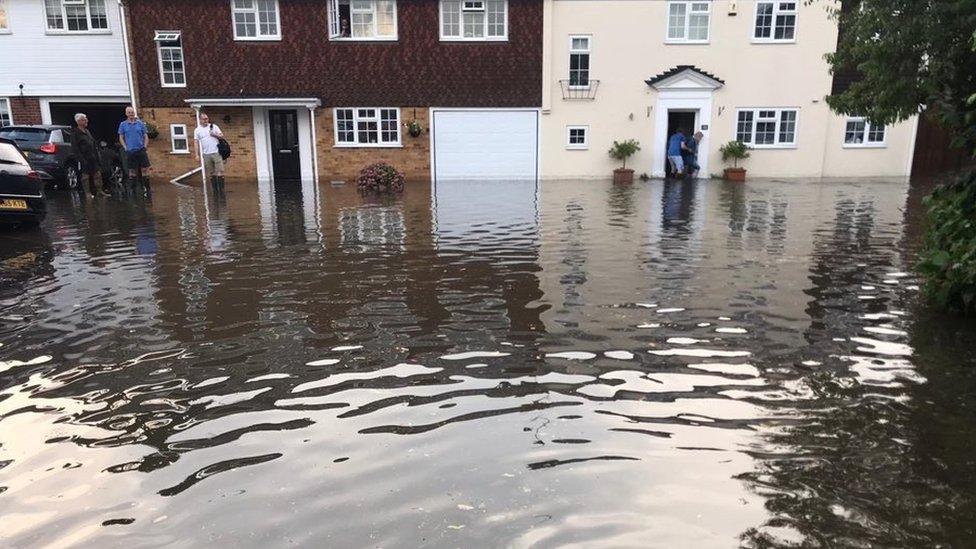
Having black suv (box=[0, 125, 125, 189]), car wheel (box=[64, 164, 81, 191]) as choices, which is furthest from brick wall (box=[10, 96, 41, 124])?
car wheel (box=[64, 164, 81, 191])

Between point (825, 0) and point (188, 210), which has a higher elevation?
point (825, 0)

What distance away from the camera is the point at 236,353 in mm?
4922

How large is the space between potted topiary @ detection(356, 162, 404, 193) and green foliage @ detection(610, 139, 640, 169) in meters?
8.68

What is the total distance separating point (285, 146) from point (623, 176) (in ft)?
38.5

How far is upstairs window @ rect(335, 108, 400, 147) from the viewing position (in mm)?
23406

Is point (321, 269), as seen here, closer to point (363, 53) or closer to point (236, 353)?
point (236, 353)

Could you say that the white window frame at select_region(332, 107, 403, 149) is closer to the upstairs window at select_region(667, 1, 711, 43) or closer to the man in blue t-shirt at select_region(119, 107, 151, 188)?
the man in blue t-shirt at select_region(119, 107, 151, 188)

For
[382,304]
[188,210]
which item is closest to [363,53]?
[188,210]

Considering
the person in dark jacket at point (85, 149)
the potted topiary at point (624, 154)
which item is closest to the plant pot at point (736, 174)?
the potted topiary at point (624, 154)

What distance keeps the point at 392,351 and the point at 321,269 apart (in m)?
3.15

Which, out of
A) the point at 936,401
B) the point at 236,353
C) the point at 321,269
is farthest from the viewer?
the point at 321,269

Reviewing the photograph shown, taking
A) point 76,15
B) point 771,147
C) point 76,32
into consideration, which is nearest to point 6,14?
point 76,15

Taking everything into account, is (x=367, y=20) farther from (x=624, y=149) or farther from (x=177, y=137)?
(x=624, y=149)

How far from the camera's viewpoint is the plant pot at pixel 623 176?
22.7 metres
